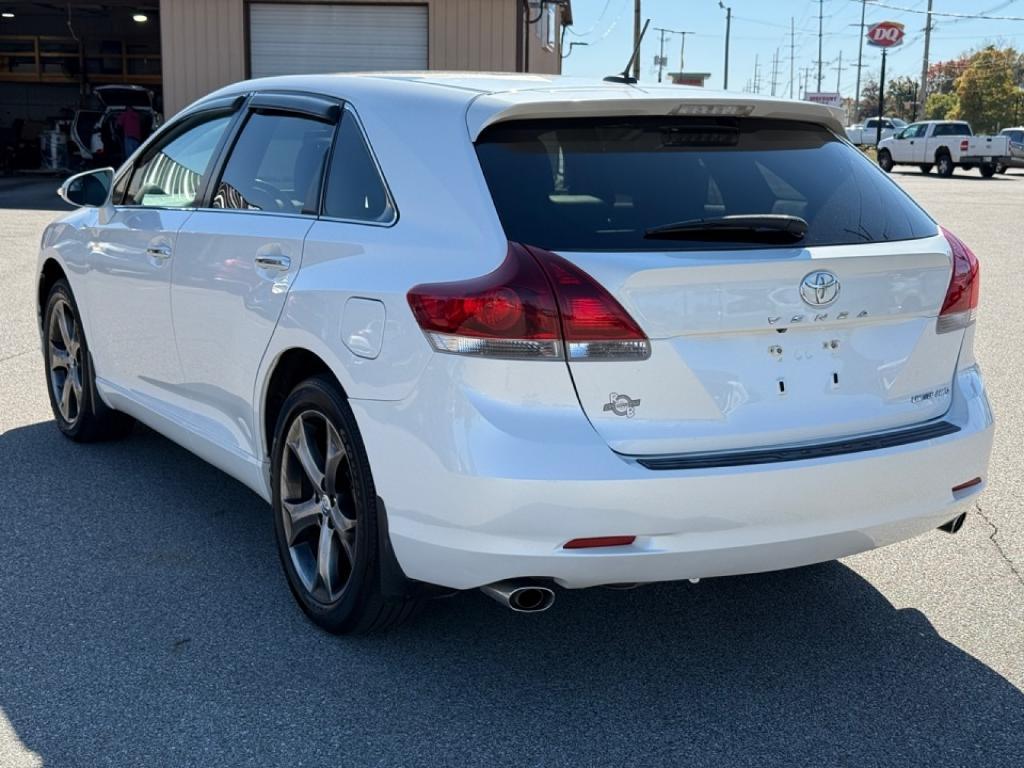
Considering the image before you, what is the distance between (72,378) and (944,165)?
39970mm

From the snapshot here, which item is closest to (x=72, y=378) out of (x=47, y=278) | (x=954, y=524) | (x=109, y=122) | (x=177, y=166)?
(x=47, y=278)

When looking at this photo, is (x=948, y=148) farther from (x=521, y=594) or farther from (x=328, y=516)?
(x=521, y=594)

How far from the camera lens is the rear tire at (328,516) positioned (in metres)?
3.64

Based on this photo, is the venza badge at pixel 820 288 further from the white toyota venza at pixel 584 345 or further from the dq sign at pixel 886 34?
the dq sign at pixel 886 34

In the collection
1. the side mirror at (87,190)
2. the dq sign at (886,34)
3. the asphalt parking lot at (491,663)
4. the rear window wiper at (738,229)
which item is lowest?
the asphalt parking lot at (491,663)

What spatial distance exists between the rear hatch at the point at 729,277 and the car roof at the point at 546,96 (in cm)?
5

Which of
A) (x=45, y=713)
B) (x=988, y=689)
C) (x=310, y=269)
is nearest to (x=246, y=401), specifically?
(x=310, y=269)

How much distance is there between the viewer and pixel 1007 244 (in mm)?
17391

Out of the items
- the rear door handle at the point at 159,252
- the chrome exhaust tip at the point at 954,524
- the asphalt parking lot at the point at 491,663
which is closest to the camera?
the asphalt parking lot at the point at 491,663

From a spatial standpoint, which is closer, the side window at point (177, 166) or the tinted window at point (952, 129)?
the side window at point (177, 166)

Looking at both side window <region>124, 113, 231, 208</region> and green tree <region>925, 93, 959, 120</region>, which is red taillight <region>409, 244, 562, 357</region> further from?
green tree <region>925, 93, 959, 120</region>

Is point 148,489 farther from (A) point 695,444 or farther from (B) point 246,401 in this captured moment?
(A) point 695,444

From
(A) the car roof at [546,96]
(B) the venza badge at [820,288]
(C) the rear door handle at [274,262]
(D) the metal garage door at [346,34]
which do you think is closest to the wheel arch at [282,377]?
(C) the rear door handle at [274,262]

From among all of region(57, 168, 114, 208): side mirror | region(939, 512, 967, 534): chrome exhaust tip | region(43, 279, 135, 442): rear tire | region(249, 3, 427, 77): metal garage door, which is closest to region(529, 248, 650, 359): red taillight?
region(939, 512, 967, 534): chrome exhaust tip
